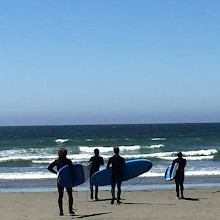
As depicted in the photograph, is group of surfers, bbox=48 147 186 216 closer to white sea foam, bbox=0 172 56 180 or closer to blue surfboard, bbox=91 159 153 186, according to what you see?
blue surfboard, bbox=91 159 153 186

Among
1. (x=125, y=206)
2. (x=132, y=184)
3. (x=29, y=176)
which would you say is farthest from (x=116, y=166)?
(x=29, y=176)

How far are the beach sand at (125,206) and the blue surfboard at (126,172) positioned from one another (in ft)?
1.60

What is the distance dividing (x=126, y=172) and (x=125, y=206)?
1858mm

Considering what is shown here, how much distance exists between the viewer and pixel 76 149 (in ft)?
140

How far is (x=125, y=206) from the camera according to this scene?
12.0 meters

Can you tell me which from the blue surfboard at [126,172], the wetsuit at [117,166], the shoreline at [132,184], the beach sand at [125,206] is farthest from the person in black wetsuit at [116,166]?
the shoreline at [132,184]

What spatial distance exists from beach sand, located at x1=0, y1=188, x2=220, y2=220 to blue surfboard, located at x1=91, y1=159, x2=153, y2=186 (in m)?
0.49

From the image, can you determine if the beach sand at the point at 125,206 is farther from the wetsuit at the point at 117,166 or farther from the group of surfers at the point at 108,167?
the wetsuit at the point at 117,166

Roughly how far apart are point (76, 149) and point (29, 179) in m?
22.6

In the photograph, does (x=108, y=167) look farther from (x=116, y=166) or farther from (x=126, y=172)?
(x=126, y=172)

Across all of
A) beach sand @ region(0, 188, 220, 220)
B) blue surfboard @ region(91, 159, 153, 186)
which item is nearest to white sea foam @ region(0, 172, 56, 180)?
beach sand @ region(0, 188, 220, 220)

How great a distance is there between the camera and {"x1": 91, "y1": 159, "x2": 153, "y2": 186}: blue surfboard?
44.1ft

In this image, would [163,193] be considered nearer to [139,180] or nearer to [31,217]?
[139,180]

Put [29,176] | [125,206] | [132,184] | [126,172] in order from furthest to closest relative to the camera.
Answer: [29,176] < [132,184] < [126,172] < [125,206]
